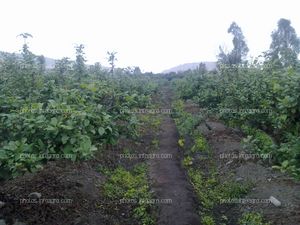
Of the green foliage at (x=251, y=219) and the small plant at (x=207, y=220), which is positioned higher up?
the green foliage at (x=251, y=219)

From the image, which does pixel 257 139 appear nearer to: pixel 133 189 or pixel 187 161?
pixel 187 161

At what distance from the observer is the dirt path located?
19.2 feet

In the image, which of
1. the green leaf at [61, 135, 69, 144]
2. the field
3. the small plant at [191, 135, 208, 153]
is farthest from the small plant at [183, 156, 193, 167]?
the green leaf at [61, 135, 69, 144]

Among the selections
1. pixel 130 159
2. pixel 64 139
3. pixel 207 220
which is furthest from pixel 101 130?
pixel 130 159

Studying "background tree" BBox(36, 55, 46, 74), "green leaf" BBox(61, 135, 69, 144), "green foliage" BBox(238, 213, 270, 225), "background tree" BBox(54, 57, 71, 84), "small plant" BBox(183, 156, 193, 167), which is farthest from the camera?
"background tree" BBox(54, 57, 71, 84)

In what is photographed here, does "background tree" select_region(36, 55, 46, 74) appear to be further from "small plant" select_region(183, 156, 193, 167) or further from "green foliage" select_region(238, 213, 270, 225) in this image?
"green foliage" select_region(238, 213, 270, 225)

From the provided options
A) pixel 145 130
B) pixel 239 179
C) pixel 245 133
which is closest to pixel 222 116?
pixel 245 133

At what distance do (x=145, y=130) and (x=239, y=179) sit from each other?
5731 mm

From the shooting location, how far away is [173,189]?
7.03 m

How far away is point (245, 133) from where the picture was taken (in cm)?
1081

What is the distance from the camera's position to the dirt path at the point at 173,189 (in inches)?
230

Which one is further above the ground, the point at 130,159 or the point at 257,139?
the point at 257,139

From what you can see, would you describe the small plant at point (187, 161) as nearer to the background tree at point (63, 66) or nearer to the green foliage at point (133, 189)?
the green foliage at point (133, 189)

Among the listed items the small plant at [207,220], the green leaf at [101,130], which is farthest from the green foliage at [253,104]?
the green leaf at [101,130]
